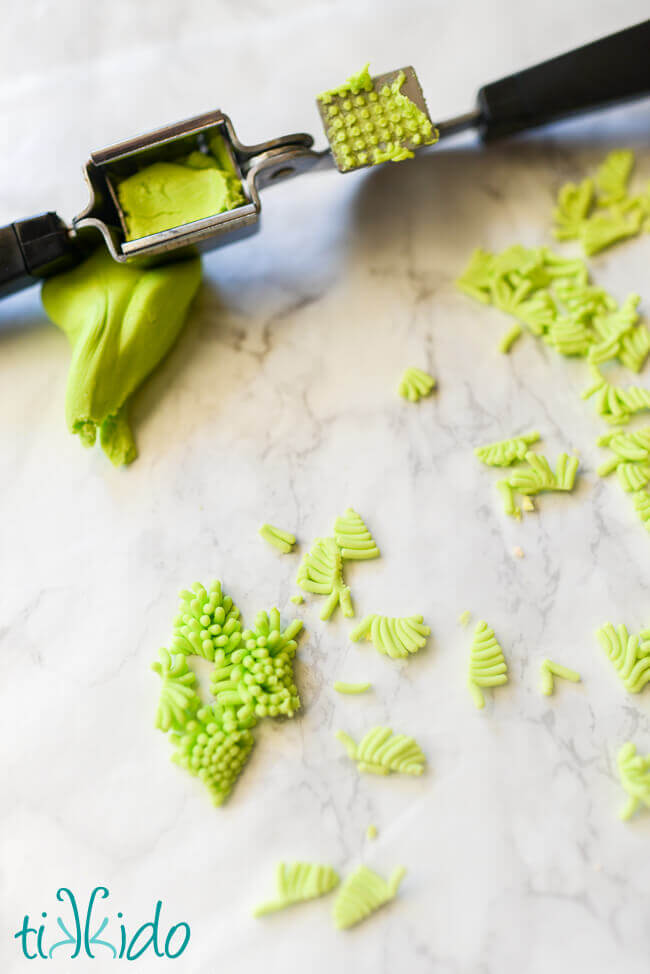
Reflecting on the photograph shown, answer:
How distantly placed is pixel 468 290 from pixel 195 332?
24cm

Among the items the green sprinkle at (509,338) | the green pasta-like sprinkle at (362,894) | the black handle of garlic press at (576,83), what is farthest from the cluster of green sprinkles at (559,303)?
the green pasta-like sprinkle at (362,894)

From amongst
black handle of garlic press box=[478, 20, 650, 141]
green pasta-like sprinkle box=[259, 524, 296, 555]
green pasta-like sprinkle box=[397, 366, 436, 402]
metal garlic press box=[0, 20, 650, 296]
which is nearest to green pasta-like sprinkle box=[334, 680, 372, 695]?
green pasta-like sprinkle box=[259, 524, 296, 555]

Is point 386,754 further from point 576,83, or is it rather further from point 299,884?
point 576,83

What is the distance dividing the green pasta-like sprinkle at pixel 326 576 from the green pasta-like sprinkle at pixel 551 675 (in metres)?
0.15

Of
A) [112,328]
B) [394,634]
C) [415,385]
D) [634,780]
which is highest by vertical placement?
[112,328]

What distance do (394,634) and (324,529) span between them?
0.10m

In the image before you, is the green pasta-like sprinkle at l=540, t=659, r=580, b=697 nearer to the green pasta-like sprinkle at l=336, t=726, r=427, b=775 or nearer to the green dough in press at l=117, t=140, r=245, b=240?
the green pasta-like sprinkle at l=336, t=726, r=427, b=775

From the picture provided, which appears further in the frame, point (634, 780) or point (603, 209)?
point (603, 209)

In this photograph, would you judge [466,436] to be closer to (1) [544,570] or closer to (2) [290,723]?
(1) [544,570]

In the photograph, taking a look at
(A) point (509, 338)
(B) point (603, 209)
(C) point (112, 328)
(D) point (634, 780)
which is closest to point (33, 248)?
(C) point (112, 328)

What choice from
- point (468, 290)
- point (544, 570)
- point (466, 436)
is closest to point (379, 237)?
point (468, 290)

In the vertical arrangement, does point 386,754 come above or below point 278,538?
below

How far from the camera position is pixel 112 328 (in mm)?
653

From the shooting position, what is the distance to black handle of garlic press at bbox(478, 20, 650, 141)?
2.28 ft
